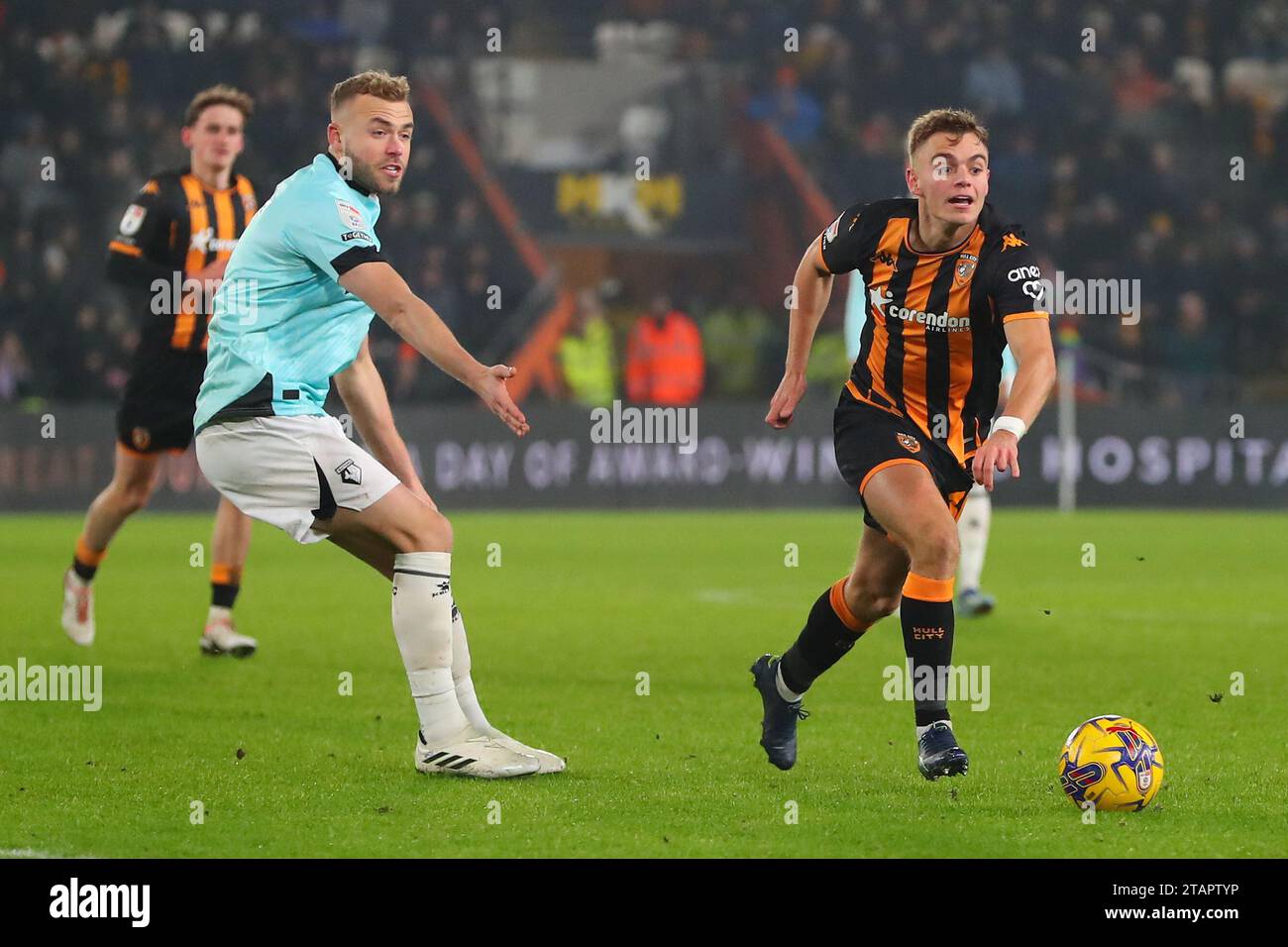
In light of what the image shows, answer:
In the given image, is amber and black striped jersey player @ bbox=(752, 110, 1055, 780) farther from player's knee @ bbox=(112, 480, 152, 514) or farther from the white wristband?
player's knee @ bbox=(112, 480, 152, 514)

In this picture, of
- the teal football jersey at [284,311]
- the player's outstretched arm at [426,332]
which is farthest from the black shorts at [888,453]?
the teal football jersey at [284,311]

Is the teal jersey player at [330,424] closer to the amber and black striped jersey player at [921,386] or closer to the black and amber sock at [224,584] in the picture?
the amber and black striped jersey player at [921,386]

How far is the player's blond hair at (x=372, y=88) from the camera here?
17.6 ft

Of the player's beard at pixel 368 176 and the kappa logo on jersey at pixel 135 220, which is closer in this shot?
the player's beard at pixel 368 176

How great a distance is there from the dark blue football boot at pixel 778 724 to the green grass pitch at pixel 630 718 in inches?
2.4

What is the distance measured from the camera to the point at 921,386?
567cm

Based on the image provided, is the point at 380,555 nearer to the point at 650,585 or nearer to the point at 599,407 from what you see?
the point at 650,585

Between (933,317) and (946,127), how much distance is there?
1.81ft

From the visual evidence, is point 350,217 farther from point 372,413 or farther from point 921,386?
point 921,386

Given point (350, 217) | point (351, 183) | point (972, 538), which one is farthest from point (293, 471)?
point (972, 538)

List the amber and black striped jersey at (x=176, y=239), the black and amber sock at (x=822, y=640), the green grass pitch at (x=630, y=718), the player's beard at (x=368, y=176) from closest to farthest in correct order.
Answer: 1. the green grass pitch at (x=630, y=718)
2. the player's beard at (x=368, y=176)
3. the black and amber sock at (x=822, y=640)
4. the amber and black striped jersey at (x=176, y=239)

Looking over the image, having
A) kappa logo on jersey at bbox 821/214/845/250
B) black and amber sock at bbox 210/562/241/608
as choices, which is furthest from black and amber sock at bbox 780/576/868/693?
black and amber sock at bbox 210/562/241/608
